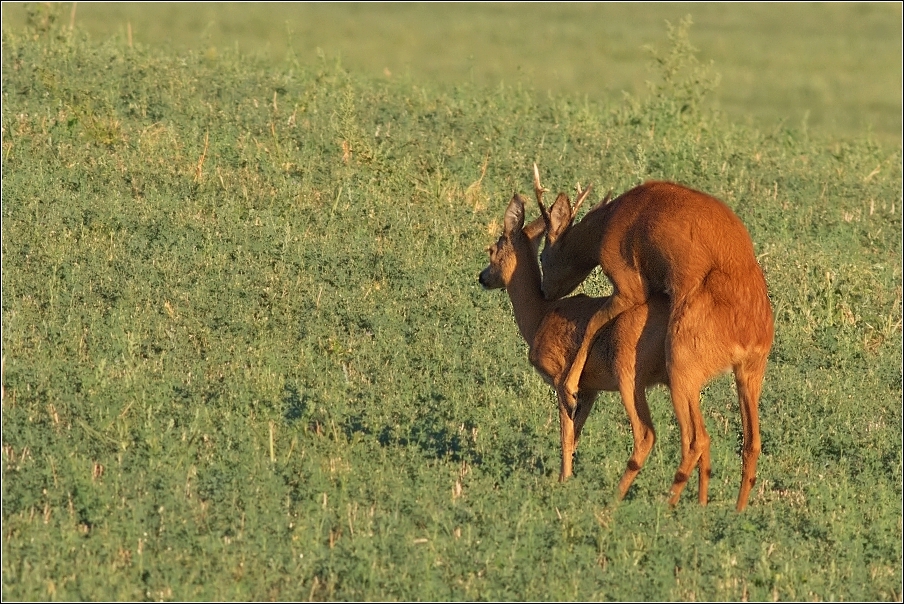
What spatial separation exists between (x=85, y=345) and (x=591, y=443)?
3531 millimetres

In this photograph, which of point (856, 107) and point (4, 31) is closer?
point (4, 31)

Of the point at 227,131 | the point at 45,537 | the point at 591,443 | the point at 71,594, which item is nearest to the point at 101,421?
the point at 45,537

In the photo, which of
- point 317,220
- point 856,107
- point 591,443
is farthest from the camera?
point 856,107

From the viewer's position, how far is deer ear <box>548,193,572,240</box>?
1053cm

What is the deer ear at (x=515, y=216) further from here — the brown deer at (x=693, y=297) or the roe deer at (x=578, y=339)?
the brown deer at (x=693, y=297)

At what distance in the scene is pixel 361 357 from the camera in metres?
11.1

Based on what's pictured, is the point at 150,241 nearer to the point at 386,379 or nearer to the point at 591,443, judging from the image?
the point at 386,379

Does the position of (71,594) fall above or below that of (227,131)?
below

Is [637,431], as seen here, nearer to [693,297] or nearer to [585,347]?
[585,347]

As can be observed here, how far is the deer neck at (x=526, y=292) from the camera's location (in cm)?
1049

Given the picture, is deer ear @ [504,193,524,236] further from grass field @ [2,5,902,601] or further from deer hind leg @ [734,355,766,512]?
deer hind leg @ [734,355,766,512]

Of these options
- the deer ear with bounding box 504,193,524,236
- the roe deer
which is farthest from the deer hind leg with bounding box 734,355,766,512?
the deer ear with bounding box 504,193,524,236

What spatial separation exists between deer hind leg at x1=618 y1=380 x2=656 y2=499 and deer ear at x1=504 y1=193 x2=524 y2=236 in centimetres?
190

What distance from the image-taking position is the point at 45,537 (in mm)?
7793
